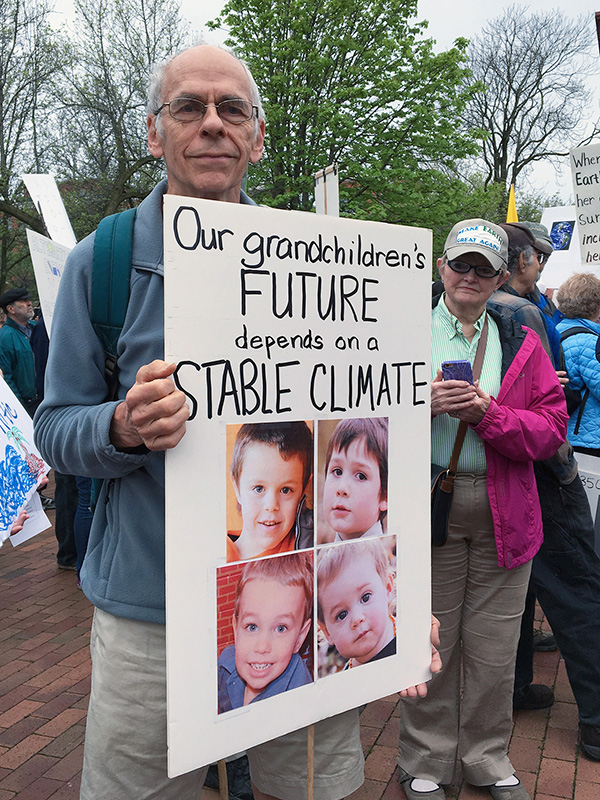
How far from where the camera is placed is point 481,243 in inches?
102

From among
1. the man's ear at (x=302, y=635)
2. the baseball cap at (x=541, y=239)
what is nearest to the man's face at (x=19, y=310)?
the baseball cap at (x=541, y=239)

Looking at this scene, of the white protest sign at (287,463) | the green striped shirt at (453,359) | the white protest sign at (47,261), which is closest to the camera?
the white protest sign at (287,463)

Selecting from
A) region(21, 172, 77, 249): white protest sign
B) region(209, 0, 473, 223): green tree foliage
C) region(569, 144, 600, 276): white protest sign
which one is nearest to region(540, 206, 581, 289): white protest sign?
region(569, 144, 600, 276): white protest sign

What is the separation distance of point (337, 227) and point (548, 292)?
183 inches

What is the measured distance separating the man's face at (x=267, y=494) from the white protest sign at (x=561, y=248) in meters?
5.47

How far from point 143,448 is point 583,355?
2.82m

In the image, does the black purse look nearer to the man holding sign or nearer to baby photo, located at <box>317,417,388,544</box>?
baby photo, located at <box>317,417,388,544</box>

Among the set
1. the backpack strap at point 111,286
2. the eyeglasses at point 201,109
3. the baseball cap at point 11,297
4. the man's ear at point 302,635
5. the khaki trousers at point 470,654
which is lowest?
the khaki trousers at point 470,654

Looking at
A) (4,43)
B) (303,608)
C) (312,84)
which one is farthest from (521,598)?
(4,43)

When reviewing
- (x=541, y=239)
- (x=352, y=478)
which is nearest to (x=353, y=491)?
(x=352, y=478)

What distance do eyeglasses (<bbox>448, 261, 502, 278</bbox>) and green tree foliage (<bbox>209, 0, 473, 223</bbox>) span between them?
13872 millimetres

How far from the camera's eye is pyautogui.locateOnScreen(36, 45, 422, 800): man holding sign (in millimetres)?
1480

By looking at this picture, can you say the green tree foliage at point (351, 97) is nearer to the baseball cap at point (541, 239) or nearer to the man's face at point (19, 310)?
the man's face at point (19, 310)

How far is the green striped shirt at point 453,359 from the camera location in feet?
8.46
